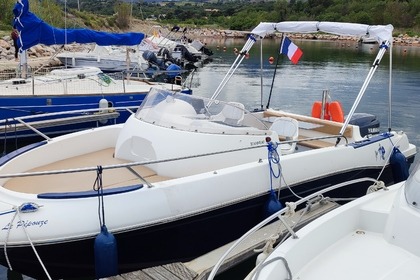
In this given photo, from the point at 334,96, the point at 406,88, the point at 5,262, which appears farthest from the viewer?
Result: the point at 406,88

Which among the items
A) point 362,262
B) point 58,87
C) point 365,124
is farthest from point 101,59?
point 362,262

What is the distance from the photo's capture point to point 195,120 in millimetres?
6801

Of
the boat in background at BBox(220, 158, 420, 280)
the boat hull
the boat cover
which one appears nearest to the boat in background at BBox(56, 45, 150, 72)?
the boat cover

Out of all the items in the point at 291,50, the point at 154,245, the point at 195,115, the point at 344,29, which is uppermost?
the point at 344,29

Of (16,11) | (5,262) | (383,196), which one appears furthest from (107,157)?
(16,11)

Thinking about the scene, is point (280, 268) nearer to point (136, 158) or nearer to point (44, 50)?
point (136, 158)

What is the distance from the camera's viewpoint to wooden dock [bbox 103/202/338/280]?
16.7 ft

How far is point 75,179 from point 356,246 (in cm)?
367

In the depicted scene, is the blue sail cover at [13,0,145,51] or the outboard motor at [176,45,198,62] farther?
the outboard motor at [176,45,198,62]

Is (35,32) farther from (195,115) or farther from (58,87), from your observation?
(195,115)

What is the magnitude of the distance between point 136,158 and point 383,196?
327 centimetres

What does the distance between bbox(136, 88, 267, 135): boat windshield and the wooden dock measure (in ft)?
4.52

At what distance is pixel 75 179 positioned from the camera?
648 centimetres

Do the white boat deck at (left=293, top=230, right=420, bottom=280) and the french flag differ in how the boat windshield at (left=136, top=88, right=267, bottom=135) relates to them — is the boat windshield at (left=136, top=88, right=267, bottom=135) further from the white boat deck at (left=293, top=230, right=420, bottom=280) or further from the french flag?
the white boat deck at (left=293, top=230, right=420, bottom=280)
